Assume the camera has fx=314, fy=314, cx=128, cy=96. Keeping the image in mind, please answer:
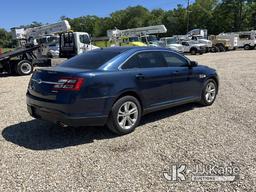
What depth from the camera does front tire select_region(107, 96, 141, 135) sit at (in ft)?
17.5

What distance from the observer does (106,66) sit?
5340 mm

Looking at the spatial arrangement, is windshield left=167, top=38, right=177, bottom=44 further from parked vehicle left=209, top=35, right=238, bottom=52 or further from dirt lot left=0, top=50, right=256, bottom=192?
dirt lot left=0, top=50, right=256, bottom=192

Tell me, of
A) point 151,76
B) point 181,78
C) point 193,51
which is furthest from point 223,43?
point 151,76

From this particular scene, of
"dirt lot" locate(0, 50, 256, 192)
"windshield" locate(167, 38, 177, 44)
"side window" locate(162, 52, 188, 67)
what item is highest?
"side window" locate(162, 52, 188, 67)

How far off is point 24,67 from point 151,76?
11.0 m

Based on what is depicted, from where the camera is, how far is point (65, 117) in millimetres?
4926

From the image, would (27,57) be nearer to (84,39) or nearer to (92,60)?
(84,39)

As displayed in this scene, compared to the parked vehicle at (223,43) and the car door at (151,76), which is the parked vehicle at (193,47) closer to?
the parked vehicle at (223,43)

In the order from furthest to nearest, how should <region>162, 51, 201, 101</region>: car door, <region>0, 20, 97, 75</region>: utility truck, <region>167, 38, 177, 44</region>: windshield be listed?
1. <region>167, 38, 177, 44</region>: windshield
2. <region>0, 20, 97, 75</region>: utility truck
3. <region>162, 51, 201, 101</region>: car door

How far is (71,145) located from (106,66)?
144cm

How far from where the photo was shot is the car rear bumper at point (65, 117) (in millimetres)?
4941

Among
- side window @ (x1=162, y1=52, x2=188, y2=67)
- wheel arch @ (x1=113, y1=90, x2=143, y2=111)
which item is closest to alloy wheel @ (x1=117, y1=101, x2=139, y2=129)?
wheel arch @ (x1=113, y1=90, x2=143, y2=111)

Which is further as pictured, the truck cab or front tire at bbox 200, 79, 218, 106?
the truck cab

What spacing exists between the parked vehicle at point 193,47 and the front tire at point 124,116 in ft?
91.5
